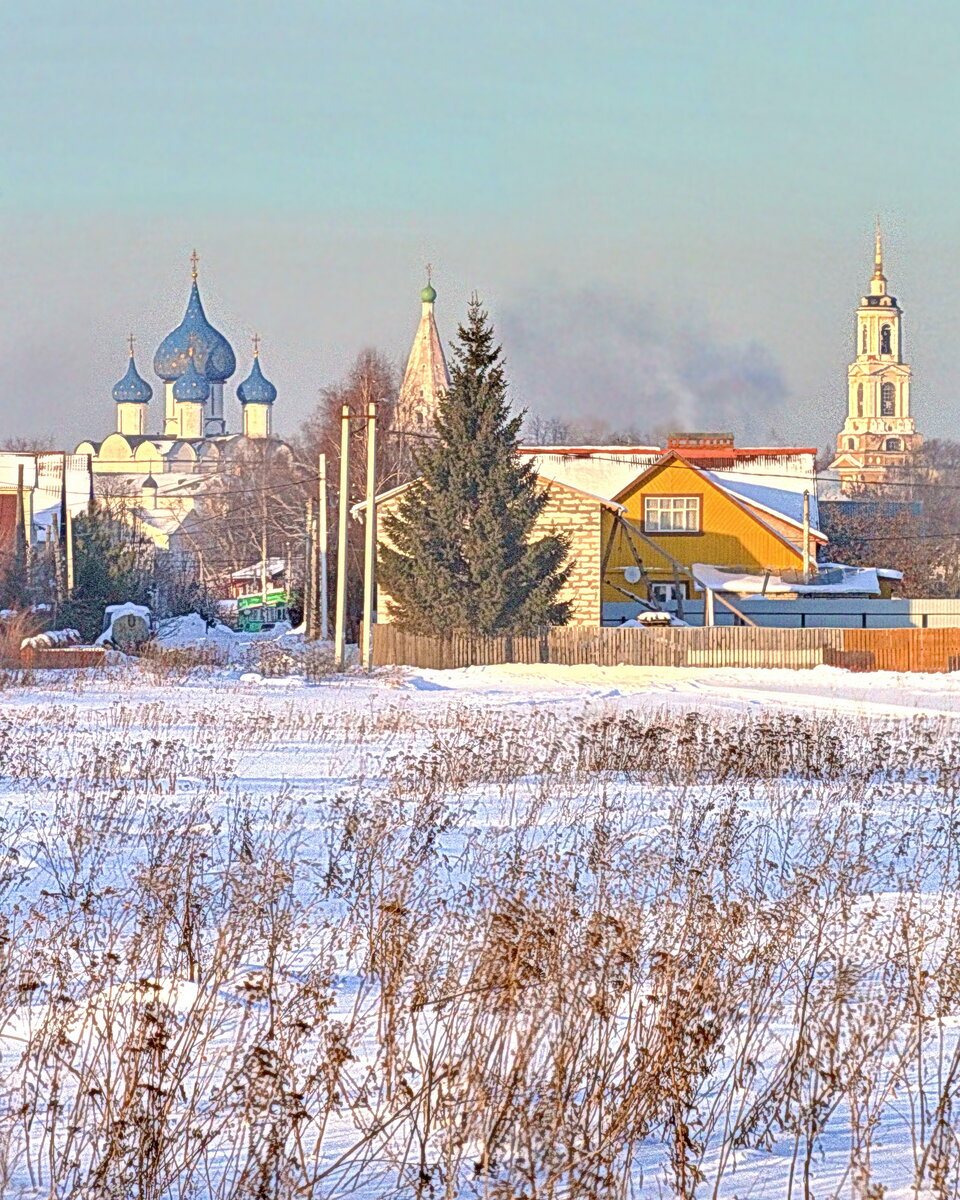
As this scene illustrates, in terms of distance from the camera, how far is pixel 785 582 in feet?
177

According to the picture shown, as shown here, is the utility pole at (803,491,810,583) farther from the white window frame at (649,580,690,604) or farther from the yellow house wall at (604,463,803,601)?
the white window frame at (649,580,690,604)

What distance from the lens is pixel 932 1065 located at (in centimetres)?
636

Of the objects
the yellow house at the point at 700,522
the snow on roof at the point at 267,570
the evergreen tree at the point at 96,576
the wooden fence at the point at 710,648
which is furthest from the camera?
the snow on roof at the point at 267,570

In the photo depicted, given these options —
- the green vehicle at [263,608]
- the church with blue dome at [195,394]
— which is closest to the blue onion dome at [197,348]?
the church with blue dome at [195,394]

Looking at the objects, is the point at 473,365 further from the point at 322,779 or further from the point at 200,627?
the point at 322,779

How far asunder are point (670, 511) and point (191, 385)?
4346 inches

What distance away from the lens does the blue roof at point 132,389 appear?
16862 cm

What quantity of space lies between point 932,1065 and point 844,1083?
0.66 m

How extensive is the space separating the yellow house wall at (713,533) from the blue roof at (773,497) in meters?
1.05

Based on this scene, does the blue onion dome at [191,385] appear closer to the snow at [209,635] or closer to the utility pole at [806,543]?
the snow at [209,635]

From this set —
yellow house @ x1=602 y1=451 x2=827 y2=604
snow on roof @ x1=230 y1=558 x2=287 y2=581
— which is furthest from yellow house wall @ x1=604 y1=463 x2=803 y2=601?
snow on roof @ x1=230 y1=558 x2=287 y2=581

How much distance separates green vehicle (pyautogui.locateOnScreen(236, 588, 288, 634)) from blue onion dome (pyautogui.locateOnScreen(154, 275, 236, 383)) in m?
94.7

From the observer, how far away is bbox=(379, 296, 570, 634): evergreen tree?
39656 mm

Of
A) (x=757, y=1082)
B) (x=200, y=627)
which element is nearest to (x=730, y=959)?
(x=757, y=1082)
